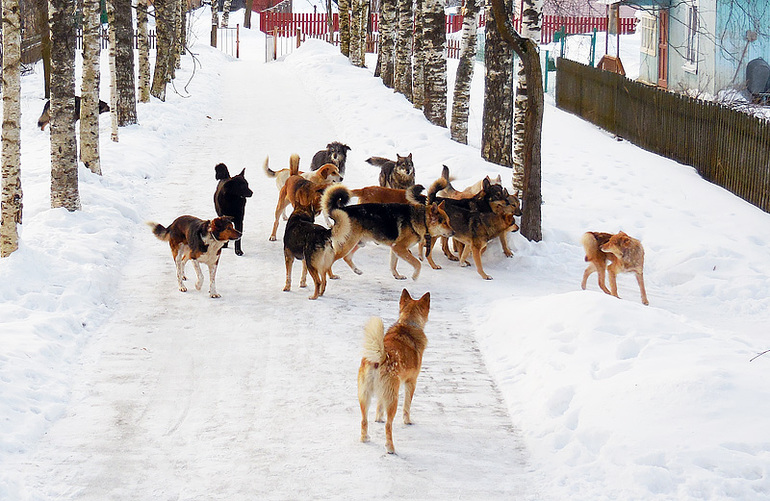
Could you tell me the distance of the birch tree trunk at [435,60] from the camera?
20422mm

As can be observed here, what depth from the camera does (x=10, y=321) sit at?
8023mm

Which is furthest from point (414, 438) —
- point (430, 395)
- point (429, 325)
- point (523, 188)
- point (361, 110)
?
point (361, 110)

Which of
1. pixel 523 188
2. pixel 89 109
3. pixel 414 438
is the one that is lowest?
pixel 414 438

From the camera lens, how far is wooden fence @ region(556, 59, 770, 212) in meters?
15.9

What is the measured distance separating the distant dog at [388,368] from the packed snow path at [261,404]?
0.20 metres

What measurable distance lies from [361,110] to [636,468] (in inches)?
721

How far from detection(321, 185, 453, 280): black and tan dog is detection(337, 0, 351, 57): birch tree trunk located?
28.0m

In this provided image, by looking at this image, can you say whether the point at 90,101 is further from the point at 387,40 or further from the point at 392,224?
the point at 387,40

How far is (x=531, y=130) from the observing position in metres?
12.1

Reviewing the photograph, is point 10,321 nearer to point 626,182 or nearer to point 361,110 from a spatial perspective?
point 626,182

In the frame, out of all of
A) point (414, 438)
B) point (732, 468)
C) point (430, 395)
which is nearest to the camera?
point (732, 468)

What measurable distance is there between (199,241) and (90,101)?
6.36 metres

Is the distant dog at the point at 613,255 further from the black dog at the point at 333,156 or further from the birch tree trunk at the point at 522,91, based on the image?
the black dog at the point at 333,156

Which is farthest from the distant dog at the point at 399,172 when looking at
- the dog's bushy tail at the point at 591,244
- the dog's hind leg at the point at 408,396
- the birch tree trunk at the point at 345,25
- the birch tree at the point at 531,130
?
the birch tree trunk at the point at 345,25
